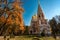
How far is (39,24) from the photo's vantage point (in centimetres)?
→ 2455

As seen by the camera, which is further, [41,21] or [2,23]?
[41,21]

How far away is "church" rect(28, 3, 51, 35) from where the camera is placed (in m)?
23.2

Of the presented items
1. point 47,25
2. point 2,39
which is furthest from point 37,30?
point 2,39

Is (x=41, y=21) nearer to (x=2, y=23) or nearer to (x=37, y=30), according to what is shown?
(x=37, y=30)

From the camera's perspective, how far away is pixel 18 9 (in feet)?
24.1

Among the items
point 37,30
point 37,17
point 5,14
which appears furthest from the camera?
point 37,17

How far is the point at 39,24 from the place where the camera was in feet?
80.5

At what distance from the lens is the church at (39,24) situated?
2315 cm

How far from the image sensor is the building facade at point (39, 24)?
23.2 metres

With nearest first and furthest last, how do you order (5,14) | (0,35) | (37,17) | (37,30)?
(5,14) → (0,35) → (37,30) → (37,17)

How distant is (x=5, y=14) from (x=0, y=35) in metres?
1.20

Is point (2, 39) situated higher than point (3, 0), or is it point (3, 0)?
point (3, 0)

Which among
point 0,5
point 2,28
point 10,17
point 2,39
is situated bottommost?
point 2,39

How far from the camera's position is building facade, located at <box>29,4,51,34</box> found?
2316 centimetres
